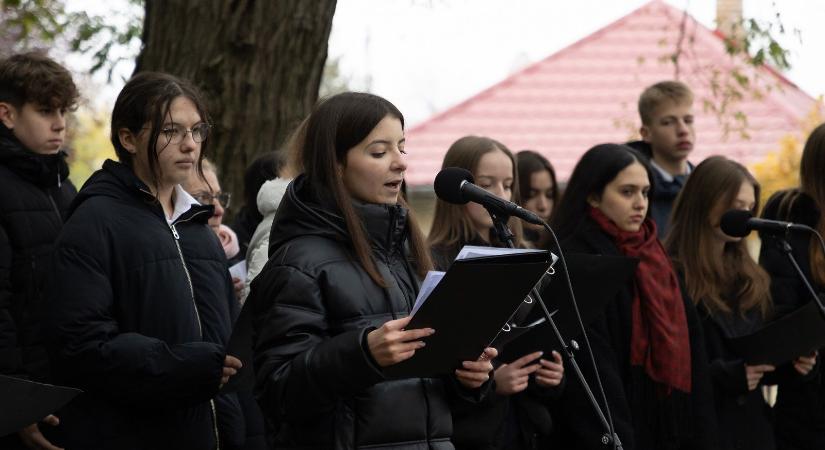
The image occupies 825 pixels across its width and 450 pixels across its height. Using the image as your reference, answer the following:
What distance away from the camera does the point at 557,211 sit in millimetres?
6023

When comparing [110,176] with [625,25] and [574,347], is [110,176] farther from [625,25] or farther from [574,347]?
[625,25]

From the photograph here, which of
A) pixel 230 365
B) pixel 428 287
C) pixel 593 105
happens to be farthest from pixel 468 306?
pixel 593 105

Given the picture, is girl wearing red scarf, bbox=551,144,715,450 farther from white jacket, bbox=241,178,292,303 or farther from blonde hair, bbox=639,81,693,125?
blonde hair, bbox=639,81,693,125

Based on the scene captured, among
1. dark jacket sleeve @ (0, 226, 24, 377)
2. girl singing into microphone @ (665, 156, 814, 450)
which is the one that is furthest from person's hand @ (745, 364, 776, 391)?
dark jacket sleeve @ (0, 226, 24, 377)

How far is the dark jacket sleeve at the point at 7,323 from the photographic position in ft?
15.5

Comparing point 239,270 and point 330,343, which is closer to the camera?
point 330,343

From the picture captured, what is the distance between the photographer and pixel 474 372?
12.8 feet

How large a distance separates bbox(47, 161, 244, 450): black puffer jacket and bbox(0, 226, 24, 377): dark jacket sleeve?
1.55 feet

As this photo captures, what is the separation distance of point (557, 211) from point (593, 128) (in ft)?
46.3

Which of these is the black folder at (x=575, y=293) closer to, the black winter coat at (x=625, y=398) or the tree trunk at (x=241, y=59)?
the black winter coat at (x=625, y=398)

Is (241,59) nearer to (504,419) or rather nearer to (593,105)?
(504,419)

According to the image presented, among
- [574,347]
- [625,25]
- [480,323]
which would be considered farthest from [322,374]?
[625,25]

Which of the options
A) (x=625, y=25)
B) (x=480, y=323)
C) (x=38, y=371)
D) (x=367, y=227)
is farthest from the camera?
(x=625, y=25)

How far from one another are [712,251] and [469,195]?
2704 mm
